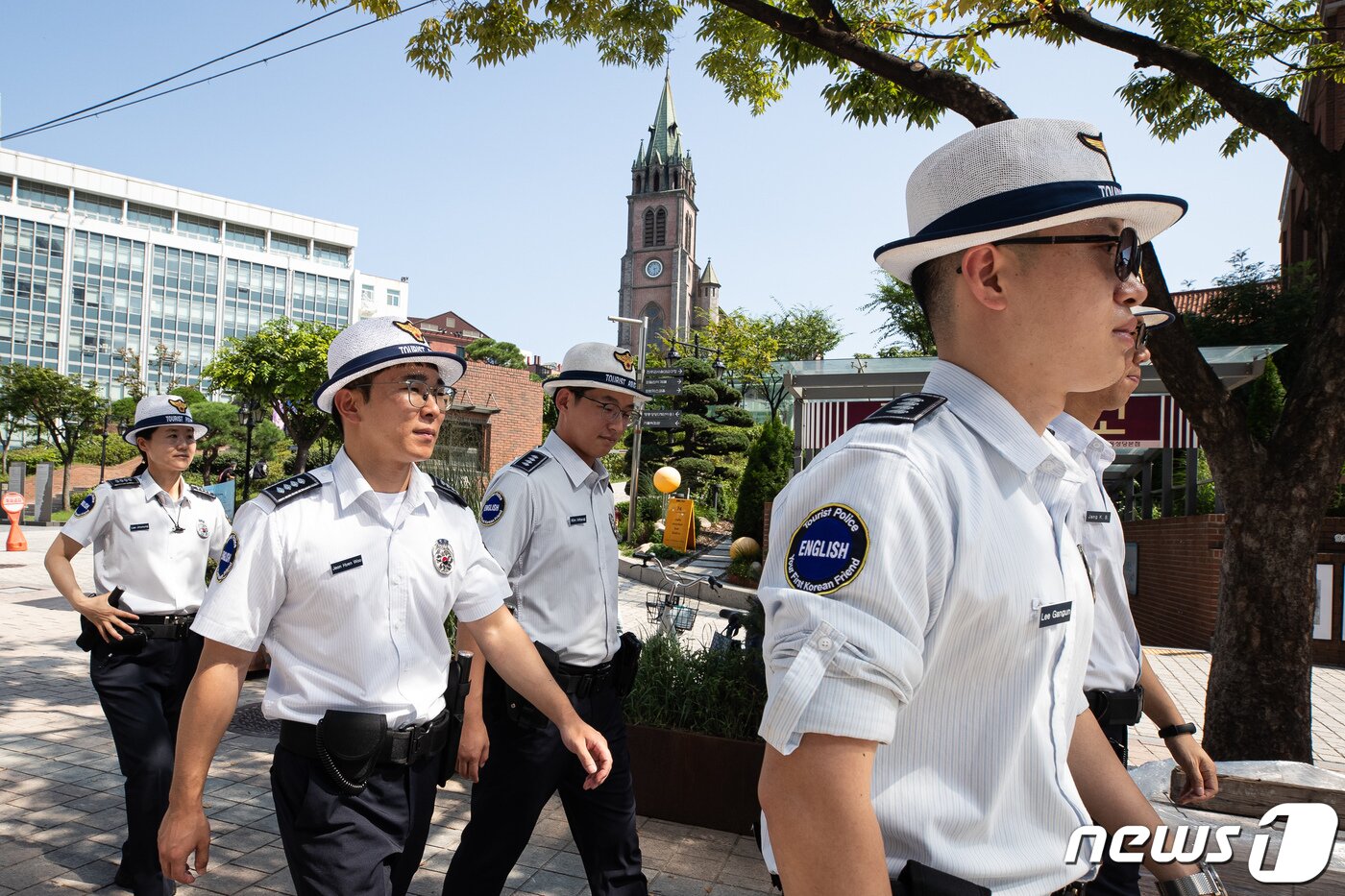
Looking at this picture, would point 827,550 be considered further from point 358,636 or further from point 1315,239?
point 1315,239

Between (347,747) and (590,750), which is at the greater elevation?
(347,747)

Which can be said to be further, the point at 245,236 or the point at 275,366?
the point at 245,236

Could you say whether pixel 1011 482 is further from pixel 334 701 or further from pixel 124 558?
pixel 124 558

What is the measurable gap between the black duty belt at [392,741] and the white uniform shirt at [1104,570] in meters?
2.09

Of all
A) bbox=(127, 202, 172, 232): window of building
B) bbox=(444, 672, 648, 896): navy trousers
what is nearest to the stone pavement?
bbox=(444, 672, 648, 896): navy trousers

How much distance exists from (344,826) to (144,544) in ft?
9.13

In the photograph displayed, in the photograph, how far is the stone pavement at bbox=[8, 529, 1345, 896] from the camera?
4.09 m

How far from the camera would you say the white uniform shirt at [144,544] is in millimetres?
4375

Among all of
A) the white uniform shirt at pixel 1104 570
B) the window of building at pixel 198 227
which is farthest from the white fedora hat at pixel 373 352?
the window of building at pixel 198 227

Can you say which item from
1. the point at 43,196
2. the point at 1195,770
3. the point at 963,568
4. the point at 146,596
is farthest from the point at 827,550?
the point at 43,196

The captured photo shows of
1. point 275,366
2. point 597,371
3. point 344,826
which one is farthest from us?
point 275,366

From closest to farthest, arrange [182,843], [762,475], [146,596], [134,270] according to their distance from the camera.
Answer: [182,843]
[146,596]
[762,475]
[134,270]

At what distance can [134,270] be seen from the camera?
92938 mm

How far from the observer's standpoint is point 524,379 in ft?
103
